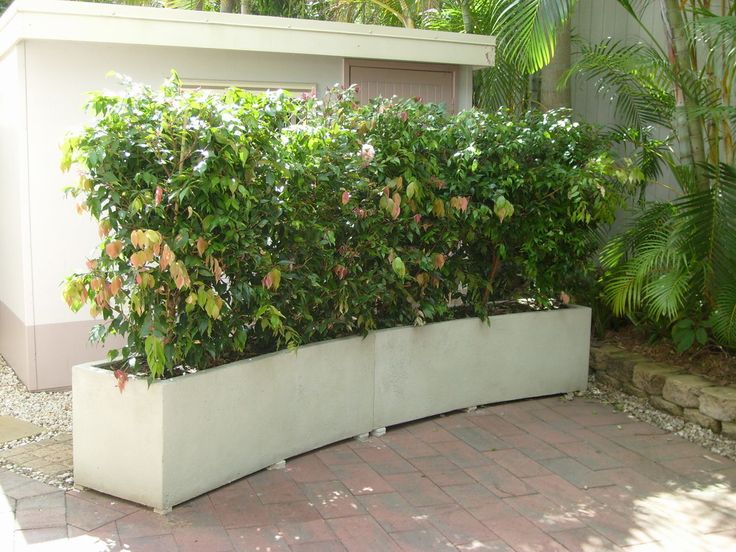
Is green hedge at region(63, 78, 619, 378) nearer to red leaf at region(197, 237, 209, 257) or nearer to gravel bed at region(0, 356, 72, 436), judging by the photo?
red leaf at region(197, 237, 209, 257)

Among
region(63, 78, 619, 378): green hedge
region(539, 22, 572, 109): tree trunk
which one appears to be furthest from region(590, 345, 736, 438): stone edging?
region(539, 22, 572, 109): tree trunk

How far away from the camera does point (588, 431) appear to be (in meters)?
5.62

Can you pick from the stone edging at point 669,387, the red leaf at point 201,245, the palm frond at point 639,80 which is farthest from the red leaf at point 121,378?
the palm frond at point 639,80

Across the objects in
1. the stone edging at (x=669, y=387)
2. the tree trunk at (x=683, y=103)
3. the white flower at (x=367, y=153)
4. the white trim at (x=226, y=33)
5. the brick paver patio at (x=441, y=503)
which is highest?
the white trim at (x=226, y=33)

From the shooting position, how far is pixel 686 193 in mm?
6133

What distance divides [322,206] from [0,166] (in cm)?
359

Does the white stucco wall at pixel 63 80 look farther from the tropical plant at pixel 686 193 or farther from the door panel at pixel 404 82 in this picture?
the tropical plant at pixel 686 193

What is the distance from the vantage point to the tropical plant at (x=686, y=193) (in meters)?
5.48

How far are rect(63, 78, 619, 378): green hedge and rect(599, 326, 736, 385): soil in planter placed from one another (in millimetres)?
760

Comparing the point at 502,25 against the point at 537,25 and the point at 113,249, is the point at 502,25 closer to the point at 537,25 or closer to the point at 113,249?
the point at 537,25

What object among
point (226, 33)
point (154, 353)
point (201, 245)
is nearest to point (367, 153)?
point (201, 245)

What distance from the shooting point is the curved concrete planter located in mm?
4266

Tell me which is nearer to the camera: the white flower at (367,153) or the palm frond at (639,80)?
the white flower at (367,153)

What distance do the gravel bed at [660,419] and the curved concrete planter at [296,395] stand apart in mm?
221
